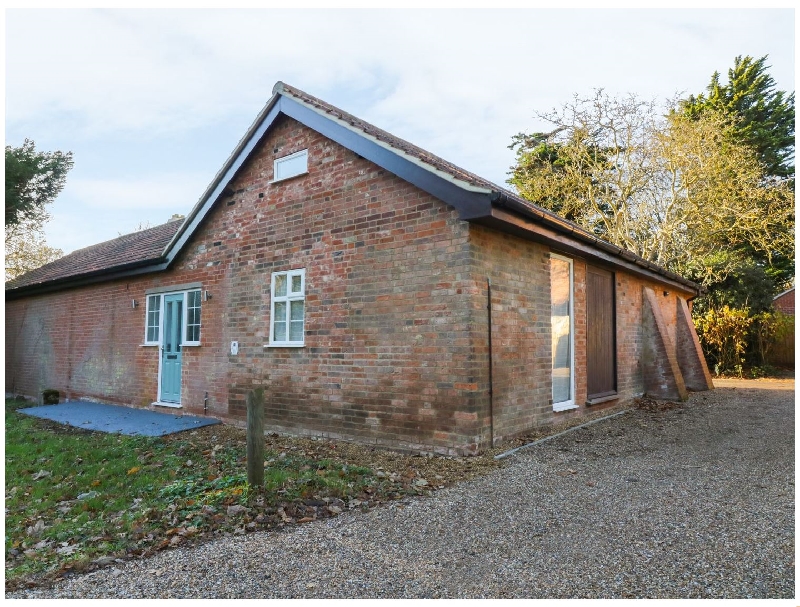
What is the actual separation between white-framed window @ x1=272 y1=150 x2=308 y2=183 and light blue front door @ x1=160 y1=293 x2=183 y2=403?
3.68 metres

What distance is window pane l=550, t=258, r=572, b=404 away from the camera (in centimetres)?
Answer: 924

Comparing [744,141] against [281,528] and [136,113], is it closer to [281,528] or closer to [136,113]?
[136,113]

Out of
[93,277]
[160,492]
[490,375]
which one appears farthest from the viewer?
[93,277]

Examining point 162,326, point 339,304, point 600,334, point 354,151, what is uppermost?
point 354,151

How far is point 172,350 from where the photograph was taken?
11672 millimetres

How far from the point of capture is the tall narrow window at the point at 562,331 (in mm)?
9242

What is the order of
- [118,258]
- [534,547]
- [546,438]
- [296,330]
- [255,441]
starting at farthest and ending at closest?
[118,258]
[296,330]
[546,438]
[255,441]
[534,547]

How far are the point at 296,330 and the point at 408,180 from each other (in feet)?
10.7

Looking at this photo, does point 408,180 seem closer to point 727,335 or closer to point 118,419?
point 118,419

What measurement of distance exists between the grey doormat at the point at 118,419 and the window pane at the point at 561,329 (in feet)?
20.4

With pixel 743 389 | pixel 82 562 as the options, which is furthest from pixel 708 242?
pixel 82 562

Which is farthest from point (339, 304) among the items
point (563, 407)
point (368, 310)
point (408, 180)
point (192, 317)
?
point (192, 317)

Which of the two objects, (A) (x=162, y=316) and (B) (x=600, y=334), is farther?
(A) (x=162, y=316)

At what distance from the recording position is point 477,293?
23.9 ft
